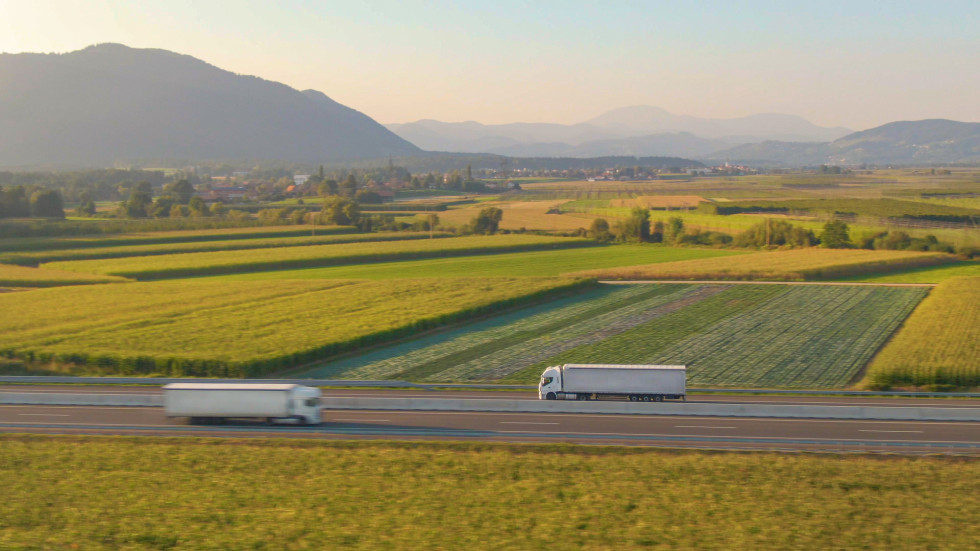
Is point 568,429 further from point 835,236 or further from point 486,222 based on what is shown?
point 486,222

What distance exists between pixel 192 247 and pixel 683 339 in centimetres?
5268

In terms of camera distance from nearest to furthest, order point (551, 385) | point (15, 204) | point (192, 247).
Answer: point (551, 385), point (192, 247), point (15, 204)

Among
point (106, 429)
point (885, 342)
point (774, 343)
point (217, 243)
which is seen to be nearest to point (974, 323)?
point (885, 342)

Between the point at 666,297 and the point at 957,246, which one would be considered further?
the point at 957,246

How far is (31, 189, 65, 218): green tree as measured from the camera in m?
88.7

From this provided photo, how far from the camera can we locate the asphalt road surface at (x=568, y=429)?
21.3 meters

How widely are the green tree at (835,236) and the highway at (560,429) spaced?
51958 millimetres

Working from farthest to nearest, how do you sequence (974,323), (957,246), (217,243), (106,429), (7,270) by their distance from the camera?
(217,243) < (957,246) < (7,270) < (974,323) < (106,429)

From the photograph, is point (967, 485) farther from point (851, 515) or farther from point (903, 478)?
point (851, 515)

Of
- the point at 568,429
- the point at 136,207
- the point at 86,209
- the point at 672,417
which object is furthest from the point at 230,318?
the point at 86,209

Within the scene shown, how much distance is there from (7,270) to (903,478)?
62019mm

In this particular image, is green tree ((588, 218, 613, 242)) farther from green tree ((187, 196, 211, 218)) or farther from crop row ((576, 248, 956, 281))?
green tree ((187, 196, 211, 218))

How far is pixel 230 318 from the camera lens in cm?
4253

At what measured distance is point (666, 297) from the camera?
50.3 meters
